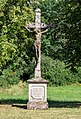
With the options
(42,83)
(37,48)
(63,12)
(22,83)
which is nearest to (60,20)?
(63,12)

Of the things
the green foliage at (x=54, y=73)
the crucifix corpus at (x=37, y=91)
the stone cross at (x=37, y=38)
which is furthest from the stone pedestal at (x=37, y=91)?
the green foliage at (x=54, y=73)

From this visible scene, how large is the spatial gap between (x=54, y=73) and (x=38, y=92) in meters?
26.2

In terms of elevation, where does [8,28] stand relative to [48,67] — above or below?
above

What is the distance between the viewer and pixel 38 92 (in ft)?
53.0

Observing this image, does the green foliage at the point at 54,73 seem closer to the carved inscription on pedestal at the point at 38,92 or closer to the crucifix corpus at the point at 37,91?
the crucifix corpus at the point at 37,91

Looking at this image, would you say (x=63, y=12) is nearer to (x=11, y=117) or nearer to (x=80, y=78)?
(x=11, y=117)

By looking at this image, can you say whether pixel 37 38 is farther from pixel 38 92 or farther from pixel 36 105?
pixel 36 105

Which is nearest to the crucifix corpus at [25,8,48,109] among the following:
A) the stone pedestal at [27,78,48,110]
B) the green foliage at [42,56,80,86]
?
the stone pedestal at [27,78,48,110]

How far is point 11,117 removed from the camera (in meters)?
13.0

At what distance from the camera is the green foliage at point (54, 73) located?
138 feet

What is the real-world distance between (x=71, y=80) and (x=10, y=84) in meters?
8.35

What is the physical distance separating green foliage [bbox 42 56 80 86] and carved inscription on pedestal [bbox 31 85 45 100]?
25.7 metres

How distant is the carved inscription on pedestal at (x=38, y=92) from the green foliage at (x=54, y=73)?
25.7 metres

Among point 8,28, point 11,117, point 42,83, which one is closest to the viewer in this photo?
point 11,117
